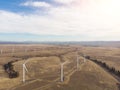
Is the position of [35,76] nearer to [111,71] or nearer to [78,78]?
[78,78]

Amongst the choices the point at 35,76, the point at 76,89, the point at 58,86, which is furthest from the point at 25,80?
the point at 76,89

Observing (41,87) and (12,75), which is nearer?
(41,87)

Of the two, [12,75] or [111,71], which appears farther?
[111,71]

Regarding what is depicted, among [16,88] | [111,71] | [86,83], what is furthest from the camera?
[111,71]

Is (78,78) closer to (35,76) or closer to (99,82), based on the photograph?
(99,82)

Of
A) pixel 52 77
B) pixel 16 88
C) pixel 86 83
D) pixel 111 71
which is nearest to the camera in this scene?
pixel 16 88

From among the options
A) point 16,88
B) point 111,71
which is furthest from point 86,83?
point 111,71

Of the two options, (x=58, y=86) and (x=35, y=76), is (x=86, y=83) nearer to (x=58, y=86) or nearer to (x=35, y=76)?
(x=58, y=86)

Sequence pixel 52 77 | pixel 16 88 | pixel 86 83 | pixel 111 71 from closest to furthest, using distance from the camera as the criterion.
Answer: pixel 16 88
pixel 86 83
pixel 52 77
pixel 111 71
